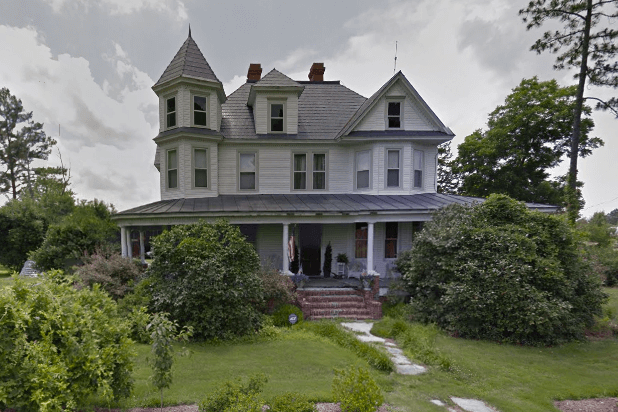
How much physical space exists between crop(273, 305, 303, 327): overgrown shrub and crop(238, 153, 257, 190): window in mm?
6335

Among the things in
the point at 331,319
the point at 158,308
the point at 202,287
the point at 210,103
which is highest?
the point at 210,103

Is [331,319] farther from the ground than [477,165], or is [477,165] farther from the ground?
[477,165]

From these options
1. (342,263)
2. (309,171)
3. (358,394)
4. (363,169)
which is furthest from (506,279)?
(309,171)

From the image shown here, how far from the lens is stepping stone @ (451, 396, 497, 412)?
5171mm

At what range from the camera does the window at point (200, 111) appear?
13.4 meters

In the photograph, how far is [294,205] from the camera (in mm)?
12367

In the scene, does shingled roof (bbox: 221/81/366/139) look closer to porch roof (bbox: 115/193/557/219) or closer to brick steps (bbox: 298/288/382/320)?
porch roof (bbox: 115/193/557/219)

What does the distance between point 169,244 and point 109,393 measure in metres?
4.76

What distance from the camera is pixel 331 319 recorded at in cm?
1016

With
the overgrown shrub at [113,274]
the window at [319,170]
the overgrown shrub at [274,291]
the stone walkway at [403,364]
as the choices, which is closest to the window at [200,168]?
the overgrown shrub at [113,274]

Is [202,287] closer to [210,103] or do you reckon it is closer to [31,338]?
[31,338]

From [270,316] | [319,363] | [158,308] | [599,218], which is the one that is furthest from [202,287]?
[599,218]

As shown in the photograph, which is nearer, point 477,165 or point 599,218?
point 599,218

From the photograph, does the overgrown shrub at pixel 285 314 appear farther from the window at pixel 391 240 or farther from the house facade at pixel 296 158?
the window at pixel 391 240
